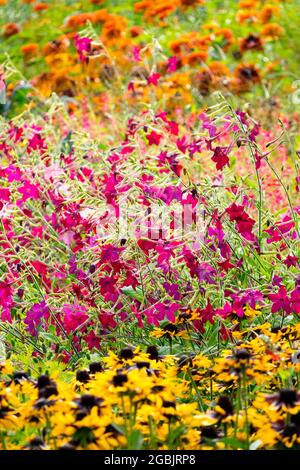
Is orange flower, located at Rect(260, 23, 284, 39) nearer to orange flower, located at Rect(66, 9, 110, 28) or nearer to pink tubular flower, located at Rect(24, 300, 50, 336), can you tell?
orange flower, located at Rect(66, 9, 110, 28)

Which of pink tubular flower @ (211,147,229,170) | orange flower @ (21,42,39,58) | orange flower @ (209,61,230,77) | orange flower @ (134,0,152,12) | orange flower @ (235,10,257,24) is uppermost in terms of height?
orange flower @ (134,0,152,12)

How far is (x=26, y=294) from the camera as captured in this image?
3457mm

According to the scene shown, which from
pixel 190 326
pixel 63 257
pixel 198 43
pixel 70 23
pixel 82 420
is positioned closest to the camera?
pixel 82 420

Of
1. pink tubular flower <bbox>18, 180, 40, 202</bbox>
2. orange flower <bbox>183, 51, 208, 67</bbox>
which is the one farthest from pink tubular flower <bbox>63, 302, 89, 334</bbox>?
orange flower <bbox>183, 51, 208, 67</bbox>

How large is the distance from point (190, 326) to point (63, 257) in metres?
0.92

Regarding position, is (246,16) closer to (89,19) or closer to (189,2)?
(189,2)

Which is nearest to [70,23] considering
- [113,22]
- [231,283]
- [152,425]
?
[113,22]

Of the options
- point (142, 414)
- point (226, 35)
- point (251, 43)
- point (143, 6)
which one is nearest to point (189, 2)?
point (143, 6)

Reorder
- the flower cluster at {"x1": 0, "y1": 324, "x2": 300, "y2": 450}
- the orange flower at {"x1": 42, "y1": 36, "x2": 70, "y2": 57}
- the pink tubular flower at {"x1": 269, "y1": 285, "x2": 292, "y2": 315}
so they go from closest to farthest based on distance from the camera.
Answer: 1. the flower cluster at {"x1": 0, "y1": 324, "x2": 300, "y2": 450}
2. the pink tubular flower at {"x1": 269, "y1": 285, "x2": 292, "y2": 315}
3. the orange flower at {"x1": 42, "y1": 36, "x2": 70, "y2": 57}

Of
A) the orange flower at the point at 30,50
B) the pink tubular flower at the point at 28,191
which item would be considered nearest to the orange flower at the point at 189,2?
the orange flower at the point at 30,50

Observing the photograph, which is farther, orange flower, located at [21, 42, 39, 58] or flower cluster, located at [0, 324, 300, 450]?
orange flower, located at [21, 42, 39, 58]

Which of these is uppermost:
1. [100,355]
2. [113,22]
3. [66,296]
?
[113,22]

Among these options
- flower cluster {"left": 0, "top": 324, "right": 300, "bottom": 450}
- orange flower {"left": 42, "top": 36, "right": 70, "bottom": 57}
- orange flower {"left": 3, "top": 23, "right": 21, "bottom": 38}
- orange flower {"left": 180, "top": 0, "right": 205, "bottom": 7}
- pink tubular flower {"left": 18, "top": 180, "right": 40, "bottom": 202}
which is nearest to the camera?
flower cluster {"left": 0, "top": 324, "right": 300, "bottom": 450}
